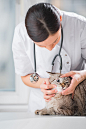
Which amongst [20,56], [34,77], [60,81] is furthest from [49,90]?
[20,56]

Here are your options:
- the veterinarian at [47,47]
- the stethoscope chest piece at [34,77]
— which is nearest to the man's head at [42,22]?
the veterinarian at [47,47]

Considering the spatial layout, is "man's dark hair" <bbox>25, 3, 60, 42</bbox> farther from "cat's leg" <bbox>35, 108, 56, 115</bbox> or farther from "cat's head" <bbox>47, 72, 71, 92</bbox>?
"cat's leg" <bbox>35, 108, 56, 115</bbox>

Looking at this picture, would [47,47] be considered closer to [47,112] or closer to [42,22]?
[42,22]

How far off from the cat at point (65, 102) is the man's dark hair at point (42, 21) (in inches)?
9.0

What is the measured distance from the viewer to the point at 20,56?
0.99 m

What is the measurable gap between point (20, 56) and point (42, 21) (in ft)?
1.30

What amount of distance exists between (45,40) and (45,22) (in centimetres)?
8

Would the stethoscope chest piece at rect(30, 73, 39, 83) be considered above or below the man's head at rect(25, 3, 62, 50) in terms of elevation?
below

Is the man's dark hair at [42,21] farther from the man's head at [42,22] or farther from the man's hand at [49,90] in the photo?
the man's hand at [49,90]

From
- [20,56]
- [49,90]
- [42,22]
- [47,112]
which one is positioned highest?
[42,22]

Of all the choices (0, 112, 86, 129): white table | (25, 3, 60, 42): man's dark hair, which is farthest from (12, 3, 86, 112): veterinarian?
(0, 112, 86, 129): white table

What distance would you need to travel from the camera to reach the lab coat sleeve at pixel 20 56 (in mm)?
948

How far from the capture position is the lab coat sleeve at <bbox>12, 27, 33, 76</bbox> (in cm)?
95

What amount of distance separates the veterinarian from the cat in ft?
0.08
